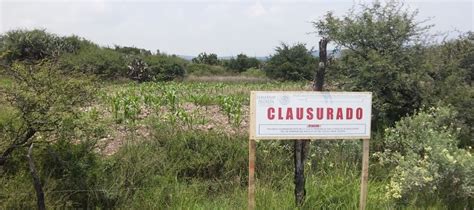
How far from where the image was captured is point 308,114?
14.6 ft

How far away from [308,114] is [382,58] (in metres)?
4.61

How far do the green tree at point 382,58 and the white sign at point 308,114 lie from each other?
3.81m

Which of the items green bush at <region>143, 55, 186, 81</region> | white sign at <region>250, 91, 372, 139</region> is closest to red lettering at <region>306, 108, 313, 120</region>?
white sign at <region>250, 91, 372, 139</region>

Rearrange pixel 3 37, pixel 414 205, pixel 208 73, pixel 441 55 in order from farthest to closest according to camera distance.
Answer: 1. pixel 208 73
2. pixel 3 37
3. pixel 441 55
4. pixel 414 205

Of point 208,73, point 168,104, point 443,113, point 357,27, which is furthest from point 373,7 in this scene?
point 208,73

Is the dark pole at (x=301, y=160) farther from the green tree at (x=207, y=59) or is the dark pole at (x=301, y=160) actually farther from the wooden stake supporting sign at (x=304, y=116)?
the green tree at (x=207, y=59)

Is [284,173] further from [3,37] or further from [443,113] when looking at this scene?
[3,37]

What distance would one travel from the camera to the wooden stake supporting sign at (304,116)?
14.3 feet

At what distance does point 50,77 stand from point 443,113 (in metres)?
5.75

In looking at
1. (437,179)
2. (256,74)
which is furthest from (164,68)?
(437,179)

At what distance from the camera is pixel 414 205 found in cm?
490

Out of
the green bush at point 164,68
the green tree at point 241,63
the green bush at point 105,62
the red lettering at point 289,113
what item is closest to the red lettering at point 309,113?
the red lettering at point 289,113

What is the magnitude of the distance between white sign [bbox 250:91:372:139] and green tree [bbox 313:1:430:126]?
381 cm

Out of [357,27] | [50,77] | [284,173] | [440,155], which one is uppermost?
[357,27]
